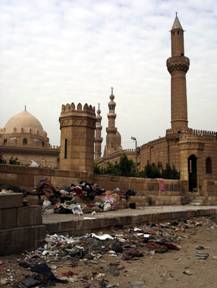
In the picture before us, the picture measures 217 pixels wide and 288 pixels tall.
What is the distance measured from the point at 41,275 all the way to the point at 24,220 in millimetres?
1160

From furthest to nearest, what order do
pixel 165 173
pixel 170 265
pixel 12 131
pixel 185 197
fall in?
pixel 12 131 → pixel 165 173 → pixel 185 197 → pixel 170 265

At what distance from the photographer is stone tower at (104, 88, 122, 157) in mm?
49369

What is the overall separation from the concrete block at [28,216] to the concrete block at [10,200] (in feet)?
0.34

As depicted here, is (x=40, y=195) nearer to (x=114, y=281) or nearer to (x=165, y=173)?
(x=114, y=281)

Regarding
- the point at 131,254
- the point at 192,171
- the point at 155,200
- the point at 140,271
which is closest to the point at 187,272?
the point at 140,271

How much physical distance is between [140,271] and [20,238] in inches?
71.5

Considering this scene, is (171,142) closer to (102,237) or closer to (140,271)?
(102,237)

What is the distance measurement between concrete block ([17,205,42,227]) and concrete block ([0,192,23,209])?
0.10m

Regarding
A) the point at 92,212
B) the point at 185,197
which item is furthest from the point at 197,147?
the point at 92,212

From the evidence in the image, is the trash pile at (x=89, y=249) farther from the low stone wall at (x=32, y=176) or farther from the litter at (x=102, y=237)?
the low stone wall at (x=32, y=176)

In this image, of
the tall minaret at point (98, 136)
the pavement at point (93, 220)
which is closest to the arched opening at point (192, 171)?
the pavement at point (93, 220)

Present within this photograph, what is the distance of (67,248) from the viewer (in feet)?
19.7

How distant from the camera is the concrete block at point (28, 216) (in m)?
5.66

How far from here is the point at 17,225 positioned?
5.61 metres
